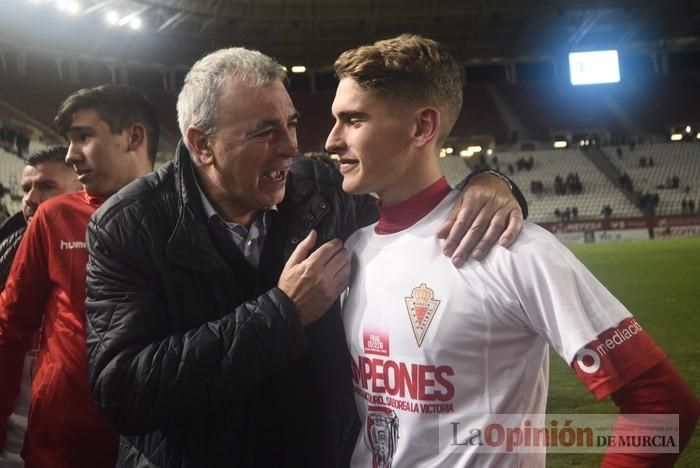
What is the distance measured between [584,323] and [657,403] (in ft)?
0.74

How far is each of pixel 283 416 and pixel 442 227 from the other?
81 centimetres

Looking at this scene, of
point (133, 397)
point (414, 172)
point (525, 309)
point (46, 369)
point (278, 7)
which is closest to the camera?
point (525, 309)

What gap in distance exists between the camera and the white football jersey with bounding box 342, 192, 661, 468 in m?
1.43

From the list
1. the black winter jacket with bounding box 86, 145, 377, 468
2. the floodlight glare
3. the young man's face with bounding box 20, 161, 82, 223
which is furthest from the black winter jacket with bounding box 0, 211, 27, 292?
the floodlight glare

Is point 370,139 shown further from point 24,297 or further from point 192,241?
point 24,297

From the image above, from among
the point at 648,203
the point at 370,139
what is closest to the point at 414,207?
the point at 370,139

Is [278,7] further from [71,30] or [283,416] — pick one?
[283,416]

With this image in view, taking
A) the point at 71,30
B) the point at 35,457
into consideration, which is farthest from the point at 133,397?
the point at 71,30

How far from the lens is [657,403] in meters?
1.35

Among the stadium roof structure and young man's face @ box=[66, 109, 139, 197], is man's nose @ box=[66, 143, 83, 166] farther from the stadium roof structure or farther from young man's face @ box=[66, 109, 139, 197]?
the stadium roof structure

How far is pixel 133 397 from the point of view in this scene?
1639 mm

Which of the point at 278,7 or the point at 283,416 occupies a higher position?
the point at 278,7

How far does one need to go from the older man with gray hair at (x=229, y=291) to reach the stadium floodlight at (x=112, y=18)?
82.5ft
